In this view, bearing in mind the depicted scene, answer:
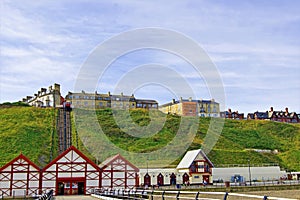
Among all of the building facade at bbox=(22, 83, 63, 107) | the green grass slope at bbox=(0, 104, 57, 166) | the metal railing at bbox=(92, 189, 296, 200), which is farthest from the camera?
the building facade at bbox=(22, 83, 63, 107)

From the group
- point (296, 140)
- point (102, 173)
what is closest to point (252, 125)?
point (296, 140)

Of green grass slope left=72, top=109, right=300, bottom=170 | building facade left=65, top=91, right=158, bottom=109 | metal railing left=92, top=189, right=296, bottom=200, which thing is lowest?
metal railing left=92, top=189, right=296, bottom=200

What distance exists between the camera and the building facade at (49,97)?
409 ft

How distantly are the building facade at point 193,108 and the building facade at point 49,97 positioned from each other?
138 ft

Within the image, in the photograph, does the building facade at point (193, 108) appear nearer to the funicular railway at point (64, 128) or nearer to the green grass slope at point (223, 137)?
the green grass slope at point (223, 137)

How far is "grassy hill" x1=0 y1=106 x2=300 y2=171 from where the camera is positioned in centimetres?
7544

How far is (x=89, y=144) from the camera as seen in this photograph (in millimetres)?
80688

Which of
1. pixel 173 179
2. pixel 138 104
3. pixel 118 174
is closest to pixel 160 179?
pixel 173 179

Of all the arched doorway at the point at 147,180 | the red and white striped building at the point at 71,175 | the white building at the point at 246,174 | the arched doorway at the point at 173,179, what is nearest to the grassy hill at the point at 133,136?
the white building at the point at 246,174

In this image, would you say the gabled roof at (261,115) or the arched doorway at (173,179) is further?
the gabled roof at (261,115)

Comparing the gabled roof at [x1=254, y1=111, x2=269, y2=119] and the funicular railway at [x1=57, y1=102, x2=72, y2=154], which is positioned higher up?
the gabled roof at [x1=254, y1=111, x2=269, y2=119]

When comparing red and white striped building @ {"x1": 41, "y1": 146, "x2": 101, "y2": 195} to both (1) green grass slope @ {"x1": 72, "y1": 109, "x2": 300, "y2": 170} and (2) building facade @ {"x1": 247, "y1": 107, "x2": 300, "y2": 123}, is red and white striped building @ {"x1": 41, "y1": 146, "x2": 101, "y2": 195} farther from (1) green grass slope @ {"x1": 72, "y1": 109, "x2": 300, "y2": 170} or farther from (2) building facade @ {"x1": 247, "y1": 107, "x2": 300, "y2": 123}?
(2) building facade @ {"x1": 247, "y1": 107, "x2": 300, "y2": 123}

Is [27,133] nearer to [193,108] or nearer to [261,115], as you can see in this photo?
[193,108]

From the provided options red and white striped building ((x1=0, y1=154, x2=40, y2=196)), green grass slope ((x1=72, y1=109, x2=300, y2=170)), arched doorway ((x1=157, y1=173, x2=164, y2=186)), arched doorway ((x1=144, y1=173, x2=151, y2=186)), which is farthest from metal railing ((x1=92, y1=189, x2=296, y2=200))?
green grass slope ((x1=72, y1=109, x2=300, y2=170))
